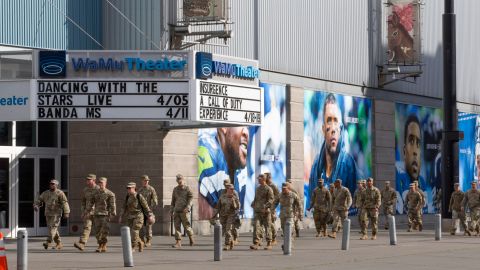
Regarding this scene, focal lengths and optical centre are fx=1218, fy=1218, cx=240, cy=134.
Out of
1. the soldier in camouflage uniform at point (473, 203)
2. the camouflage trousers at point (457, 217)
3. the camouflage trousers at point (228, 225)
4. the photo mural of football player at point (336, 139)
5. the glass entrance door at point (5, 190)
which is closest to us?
the camouflage trousers at point (228, 225)

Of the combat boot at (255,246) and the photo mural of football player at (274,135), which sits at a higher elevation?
the photo mural of football player at (274,135)

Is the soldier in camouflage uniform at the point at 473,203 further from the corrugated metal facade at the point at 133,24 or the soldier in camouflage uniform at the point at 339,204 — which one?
the corrugated metal facade at the point at 133,24

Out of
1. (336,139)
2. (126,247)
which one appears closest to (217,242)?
(126,247)

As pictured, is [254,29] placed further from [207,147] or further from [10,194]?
[10,194]

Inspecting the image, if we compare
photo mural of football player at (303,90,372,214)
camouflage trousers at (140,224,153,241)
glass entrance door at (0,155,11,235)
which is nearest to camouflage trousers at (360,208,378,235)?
camouflage trousers at (140,224,153,241)

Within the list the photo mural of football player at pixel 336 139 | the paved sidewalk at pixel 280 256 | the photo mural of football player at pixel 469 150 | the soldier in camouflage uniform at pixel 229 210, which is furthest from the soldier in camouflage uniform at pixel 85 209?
the photo mural of football player at pixel 469 150

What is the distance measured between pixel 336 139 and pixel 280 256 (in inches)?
729

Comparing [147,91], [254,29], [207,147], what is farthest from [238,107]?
[254,29]

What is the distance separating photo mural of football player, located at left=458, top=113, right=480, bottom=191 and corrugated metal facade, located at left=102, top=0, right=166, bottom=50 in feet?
69.9

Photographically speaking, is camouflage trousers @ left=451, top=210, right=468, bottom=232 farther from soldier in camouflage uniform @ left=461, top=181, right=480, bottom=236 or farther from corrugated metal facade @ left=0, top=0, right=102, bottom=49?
corrugated metal facade @ left=0, top=0, right=102, bottom=49

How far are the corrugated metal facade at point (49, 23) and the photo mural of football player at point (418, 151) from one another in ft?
54.3

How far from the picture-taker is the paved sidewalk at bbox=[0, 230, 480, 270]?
76.1 feet

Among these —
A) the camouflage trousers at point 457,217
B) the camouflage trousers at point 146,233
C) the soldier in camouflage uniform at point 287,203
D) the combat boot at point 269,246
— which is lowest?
the combat boot at point 269,246

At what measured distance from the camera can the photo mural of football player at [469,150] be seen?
53156 mm
